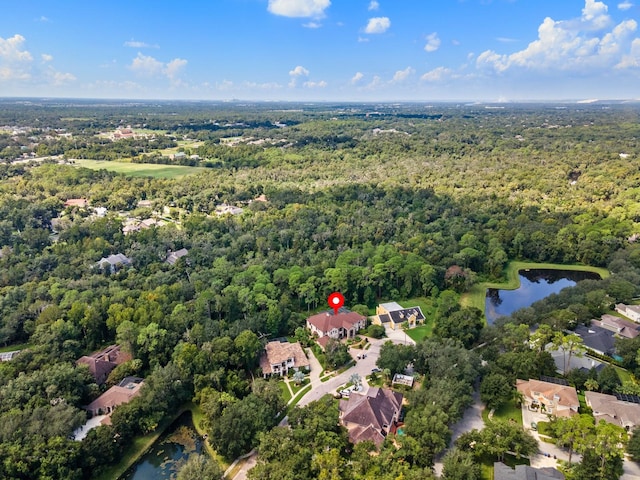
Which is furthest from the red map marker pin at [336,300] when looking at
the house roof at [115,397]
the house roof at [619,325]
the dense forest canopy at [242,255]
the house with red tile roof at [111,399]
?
the house roof at [619,325]

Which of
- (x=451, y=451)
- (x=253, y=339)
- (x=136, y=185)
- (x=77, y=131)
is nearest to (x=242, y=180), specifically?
(x=136, y=185)

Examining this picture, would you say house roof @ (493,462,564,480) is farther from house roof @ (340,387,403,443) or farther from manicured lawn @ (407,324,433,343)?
manicured lawn @ (407,324,433,343)

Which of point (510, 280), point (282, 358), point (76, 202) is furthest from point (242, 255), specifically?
point (76, 202)

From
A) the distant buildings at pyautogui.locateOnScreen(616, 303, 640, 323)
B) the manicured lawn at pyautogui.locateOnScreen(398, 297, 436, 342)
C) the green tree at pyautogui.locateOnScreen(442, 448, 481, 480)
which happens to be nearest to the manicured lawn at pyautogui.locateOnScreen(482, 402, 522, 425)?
the green tree at pyautogui.locateOnScreen(442, 448, 481, 480)

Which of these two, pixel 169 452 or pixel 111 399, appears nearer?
pixel 169 452

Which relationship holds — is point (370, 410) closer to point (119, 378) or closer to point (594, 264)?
point (119, 378)

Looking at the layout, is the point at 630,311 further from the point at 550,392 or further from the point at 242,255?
the point at 242,255

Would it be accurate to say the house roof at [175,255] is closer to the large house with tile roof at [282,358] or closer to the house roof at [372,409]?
the large house with tile roof at [282,358]
